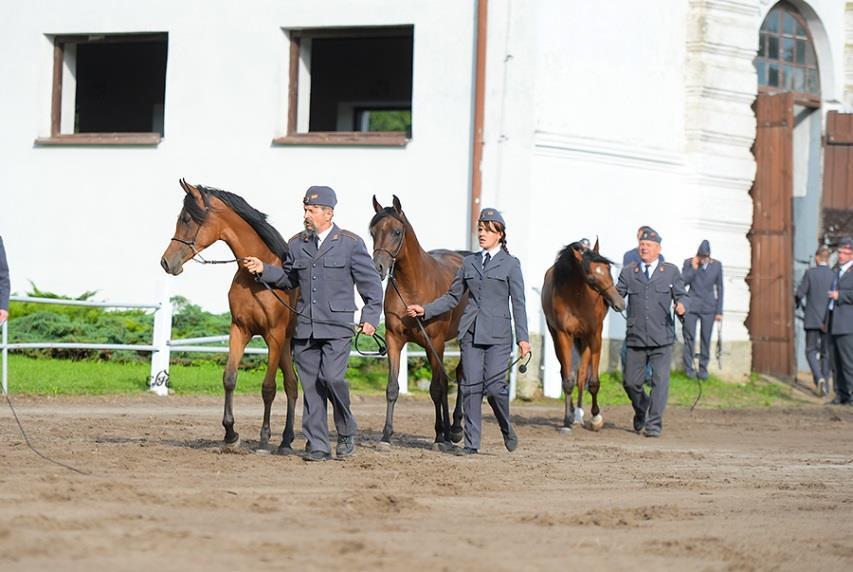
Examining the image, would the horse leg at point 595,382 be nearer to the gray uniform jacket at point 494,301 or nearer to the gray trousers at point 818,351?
the gray uniform jacket at point 494,301

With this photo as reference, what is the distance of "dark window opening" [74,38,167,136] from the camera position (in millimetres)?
26750

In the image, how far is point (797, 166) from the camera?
23609 mm

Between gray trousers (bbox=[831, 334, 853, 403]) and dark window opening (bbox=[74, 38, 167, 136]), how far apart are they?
41.8ft

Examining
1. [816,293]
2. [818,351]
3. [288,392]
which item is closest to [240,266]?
[288,392]

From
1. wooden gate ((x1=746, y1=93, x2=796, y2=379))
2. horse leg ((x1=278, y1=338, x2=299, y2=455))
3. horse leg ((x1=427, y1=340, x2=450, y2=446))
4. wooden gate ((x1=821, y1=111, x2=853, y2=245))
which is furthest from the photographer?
wooden gate ((x1=821, y1=111, x2=853, y2=245))

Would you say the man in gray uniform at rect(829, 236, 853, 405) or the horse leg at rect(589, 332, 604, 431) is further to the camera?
the man in gray uniform at rect(829, 236, 853, 405)

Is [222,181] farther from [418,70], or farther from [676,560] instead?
[676,560]

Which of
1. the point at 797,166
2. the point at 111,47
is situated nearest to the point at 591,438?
the point at 797,166

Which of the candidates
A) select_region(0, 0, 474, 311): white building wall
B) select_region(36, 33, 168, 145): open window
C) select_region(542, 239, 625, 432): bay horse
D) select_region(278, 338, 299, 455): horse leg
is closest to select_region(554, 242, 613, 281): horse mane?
select_region(542, 239, 625, 432): bay horse

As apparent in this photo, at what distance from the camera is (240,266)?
11539mm

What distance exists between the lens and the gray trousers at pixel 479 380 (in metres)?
11.9

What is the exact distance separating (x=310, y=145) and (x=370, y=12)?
1925 mm

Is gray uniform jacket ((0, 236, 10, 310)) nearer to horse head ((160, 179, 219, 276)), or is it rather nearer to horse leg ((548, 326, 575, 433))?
horse head ((160, 179, 219, 276))

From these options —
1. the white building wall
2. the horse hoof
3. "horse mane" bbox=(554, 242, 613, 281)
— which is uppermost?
the white building wall
